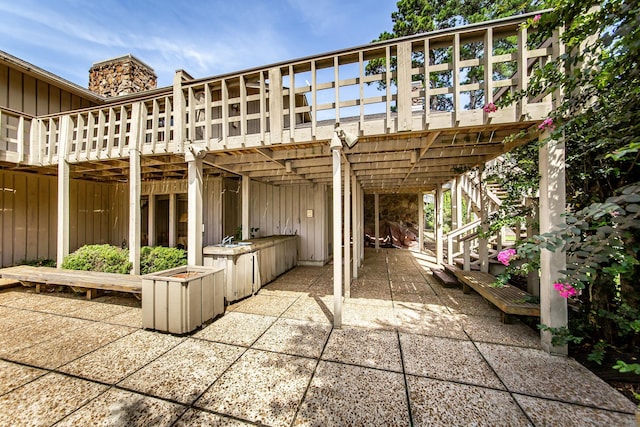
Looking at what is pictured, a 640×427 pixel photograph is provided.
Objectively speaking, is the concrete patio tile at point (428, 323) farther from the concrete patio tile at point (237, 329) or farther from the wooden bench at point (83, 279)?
the wooden bench at point (83, 279)

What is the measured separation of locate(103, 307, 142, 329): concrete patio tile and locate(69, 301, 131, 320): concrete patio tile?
0.11 meters

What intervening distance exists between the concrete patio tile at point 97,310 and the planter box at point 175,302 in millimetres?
1080

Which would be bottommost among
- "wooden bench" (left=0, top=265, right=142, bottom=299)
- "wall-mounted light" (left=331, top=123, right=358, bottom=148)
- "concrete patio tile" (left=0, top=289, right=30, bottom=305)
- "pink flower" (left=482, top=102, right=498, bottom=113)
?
"concrete patio tile" (left=0, top=289, right=30, bottom=305)

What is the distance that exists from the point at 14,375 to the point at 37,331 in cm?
121

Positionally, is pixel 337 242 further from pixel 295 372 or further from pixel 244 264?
pixel 244 264

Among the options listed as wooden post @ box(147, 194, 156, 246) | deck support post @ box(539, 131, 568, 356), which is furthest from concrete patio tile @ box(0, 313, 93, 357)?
deck support post @ box(539, 131, 568, 356)

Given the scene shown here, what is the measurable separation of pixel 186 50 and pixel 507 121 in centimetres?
801

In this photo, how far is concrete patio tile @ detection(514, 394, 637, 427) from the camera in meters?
1.72

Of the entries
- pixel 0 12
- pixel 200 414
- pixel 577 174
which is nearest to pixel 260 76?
pixel 200 414

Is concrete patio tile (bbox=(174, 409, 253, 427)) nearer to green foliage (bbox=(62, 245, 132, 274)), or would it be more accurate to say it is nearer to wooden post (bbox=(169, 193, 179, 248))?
green foliage (bbox=(62, 245, 132, 274))

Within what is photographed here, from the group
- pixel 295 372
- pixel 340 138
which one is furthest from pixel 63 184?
pixel 295 372

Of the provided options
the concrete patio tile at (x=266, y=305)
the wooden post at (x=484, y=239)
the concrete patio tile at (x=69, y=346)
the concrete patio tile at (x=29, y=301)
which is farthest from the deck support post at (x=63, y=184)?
the wooden post at (x=484, y=239)

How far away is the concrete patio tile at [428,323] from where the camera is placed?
3.07m

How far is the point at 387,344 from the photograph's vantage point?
2787 millimetres
